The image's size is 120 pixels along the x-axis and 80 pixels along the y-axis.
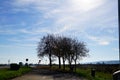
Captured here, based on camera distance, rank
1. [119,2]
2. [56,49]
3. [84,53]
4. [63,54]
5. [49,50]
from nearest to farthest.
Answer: [119,2] → [84,53] → [63,54] → [56,49] → [49,50]

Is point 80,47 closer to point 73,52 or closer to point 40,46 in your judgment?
point 73,52

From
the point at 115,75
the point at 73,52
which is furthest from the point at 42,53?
the point at 115,75

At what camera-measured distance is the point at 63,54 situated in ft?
202

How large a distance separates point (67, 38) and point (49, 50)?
615 inches

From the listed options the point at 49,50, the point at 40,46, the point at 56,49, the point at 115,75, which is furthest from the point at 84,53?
the point at 115,75

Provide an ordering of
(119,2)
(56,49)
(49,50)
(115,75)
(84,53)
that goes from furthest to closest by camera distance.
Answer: (49,50), (56,49), (84,53), (115,75), (119,2)

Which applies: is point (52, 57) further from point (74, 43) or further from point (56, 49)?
point (74, 43)

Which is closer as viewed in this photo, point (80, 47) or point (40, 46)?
point (80, 47)

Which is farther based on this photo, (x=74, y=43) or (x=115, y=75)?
(x=74, y=43)

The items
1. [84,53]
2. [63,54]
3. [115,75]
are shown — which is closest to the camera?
[115,75]

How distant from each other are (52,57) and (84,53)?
23.3m

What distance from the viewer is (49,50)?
77.4 m

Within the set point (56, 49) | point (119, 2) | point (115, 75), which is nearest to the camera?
point (119, 2)

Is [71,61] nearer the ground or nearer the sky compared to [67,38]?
nearer the ground
